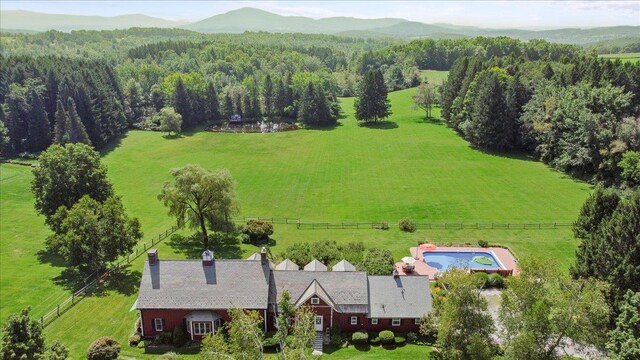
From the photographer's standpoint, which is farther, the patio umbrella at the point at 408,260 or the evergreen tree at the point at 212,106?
the evergreen tree at the point at 212,106

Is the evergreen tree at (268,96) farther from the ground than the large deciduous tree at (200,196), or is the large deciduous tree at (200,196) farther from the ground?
the evergreen tree at (268,96)

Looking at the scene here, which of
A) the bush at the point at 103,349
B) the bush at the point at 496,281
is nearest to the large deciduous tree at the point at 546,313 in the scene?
the bush at the point at 496,281

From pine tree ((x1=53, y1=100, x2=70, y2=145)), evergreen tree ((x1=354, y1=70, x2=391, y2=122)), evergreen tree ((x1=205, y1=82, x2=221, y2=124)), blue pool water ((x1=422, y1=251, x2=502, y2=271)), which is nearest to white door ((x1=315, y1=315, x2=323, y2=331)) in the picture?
blue pool water ((x1=422, y1=251, x2=502, y2=271))

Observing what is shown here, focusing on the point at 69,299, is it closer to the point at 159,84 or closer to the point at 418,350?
the point at 418,350

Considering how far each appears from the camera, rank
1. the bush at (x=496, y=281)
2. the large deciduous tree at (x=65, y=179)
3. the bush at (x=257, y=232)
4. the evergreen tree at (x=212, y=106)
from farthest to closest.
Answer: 1. the evergreen tree at (x=212, y=106)
2. the bush at (x=257, y=232)
3. the large deciduous tree at (x=65, y=179)
4. the bush at (x=496, y=281)

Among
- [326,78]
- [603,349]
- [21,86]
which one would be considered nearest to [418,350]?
[603,349]

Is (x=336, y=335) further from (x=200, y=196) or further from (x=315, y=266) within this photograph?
(x=200, y=196)

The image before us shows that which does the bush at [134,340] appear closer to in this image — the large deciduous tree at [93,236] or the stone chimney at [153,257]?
the stone chimney at [153,257]

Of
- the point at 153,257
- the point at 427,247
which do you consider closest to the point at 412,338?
the point at 427,247

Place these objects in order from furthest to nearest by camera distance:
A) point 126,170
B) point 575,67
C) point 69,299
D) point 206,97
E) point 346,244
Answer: point 206,97 → point 575,67 → point 126,170 → point 346,244 → point 69,299
